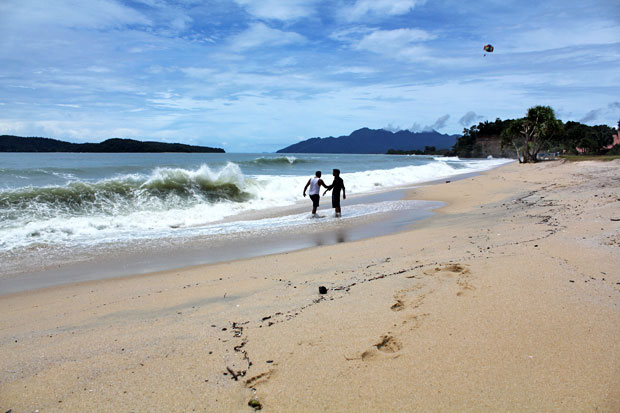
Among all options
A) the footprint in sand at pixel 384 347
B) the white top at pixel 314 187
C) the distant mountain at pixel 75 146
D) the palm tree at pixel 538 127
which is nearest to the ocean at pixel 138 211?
the white top at pixel 314 187

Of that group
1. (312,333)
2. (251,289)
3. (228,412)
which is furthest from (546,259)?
(228,412)

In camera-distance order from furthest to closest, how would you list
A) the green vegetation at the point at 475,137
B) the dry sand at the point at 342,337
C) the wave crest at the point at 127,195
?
the green vegetation at the point at 475,137 < the wave crest at the point at 127,195 < the dry sand at the point at 342,337

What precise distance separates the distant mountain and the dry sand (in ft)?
298

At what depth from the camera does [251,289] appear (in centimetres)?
481

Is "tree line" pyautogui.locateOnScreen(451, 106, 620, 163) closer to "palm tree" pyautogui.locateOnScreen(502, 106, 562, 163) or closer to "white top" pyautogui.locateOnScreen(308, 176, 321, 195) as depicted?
"palm tree" pyautogui.locateOnScreen(502, 106, 562, 163)

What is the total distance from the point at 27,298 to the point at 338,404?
506 cm

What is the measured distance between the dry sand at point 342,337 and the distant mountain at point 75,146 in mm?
90867

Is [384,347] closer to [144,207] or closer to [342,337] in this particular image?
[342,337]

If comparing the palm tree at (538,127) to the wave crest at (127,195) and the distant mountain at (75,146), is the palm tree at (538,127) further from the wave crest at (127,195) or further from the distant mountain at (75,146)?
the distant mountain at (75,146)

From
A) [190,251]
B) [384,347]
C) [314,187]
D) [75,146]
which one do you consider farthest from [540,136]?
[75,146]

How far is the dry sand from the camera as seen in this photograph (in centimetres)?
246

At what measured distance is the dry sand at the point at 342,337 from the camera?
8.09 ft

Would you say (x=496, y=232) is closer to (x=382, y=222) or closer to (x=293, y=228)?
(x=382, y=222)

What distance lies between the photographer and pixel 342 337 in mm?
3174
